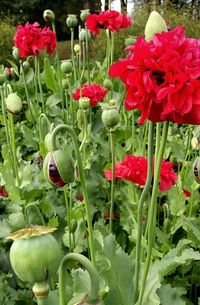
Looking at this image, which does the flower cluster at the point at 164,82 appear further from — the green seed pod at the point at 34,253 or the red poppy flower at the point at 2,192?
the red poppy flower at the point at 2,192

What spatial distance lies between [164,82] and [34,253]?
0.99ft

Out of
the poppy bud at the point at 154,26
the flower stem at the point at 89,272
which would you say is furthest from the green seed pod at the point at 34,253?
the poppy bud at the point at 154,26

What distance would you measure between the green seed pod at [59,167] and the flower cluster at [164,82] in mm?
170

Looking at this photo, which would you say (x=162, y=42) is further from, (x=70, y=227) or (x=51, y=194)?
(x=51, y=194)

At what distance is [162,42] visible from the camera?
0.73 m

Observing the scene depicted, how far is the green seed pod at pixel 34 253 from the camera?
587 millimetres

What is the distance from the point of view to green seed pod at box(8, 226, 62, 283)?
59 cm

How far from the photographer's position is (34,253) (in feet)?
1.92

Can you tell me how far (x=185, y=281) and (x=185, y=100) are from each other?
0.77 m

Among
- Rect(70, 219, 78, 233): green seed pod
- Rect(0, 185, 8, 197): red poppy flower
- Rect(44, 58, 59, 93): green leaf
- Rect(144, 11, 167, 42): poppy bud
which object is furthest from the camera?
Rect(44, 58, 59, 93): green leaf

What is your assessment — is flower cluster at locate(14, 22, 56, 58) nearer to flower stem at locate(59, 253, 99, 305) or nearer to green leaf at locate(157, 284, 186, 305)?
green leaf at locate(157, 284, 186, 305)

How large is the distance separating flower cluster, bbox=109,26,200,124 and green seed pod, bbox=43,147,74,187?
170 millimetres

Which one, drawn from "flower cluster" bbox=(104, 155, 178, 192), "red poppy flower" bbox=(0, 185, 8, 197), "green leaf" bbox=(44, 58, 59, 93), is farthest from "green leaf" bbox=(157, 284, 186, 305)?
"green leaf" bbox=(44, 58, 59, 93)

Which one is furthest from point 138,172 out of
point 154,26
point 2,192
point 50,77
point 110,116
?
point 50,77
